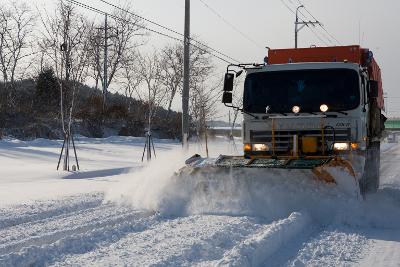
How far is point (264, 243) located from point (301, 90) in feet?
14.8

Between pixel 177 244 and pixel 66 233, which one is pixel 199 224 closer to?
pixel 177 244

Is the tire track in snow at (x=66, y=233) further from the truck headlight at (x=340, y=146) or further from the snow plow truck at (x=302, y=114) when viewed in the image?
the truck headlight at (x=340, y=146)

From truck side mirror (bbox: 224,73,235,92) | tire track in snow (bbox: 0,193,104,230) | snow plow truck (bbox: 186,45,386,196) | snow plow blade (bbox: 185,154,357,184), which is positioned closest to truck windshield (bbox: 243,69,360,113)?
snow plow truck (bbox: 186,45,386,196)

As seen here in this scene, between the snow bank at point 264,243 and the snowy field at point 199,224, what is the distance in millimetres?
16

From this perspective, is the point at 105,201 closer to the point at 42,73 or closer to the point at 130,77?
the point at 42,73

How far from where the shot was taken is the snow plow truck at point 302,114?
944 centimetres

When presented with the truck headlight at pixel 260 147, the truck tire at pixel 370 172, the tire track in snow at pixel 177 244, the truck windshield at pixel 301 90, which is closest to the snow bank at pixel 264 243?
the tire track in snow at pixel 177 244

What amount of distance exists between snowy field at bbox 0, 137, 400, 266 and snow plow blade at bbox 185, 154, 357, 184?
16cm

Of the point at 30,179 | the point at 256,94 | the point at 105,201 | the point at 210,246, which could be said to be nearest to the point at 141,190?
the point at 105,201

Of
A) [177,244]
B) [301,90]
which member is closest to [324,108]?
[301,90]

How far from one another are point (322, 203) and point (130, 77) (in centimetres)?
3974

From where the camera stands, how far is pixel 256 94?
10148mm

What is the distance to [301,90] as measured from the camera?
989 cm

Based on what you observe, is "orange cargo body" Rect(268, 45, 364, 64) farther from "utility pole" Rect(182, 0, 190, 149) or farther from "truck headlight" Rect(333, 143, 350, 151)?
"utility pole" Rect(182, 0, 190, 149)
